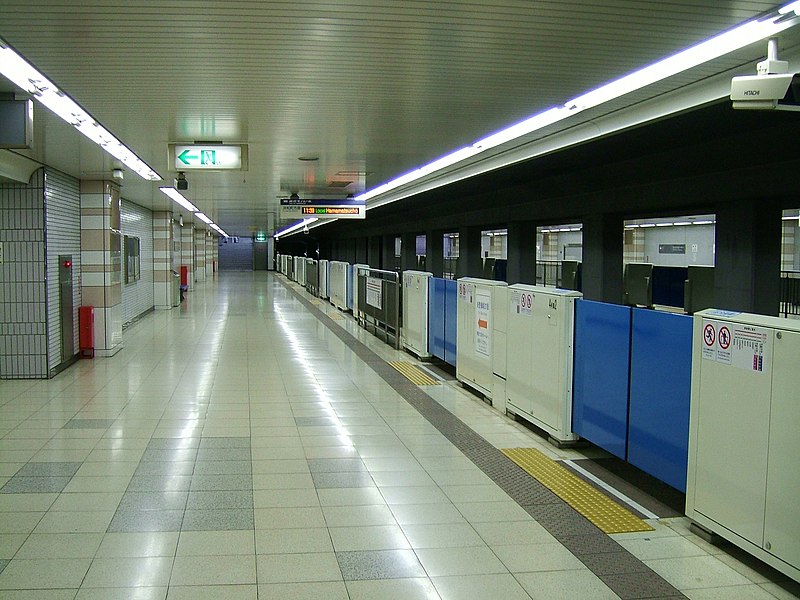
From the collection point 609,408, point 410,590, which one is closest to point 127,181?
point 609,408

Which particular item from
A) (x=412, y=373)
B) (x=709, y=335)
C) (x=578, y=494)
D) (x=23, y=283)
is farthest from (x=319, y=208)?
(x=709, y=335)

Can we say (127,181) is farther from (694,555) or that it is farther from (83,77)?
(694,555)

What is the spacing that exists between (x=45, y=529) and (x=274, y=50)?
345cm

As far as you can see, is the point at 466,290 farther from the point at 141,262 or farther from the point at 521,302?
the point at 141,262

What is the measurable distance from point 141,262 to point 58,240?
362 inches

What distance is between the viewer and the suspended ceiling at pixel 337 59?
404 cm

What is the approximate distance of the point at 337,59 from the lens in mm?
5023

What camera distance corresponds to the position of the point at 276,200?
61.1ft

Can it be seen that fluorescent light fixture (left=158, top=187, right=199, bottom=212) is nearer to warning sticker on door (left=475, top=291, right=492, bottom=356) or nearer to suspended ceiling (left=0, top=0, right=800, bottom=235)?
suspended ceiling (left=0, top=0, right=800, bottom=235)

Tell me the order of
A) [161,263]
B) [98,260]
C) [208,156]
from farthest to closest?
[161,263], [98,260], [208,156]

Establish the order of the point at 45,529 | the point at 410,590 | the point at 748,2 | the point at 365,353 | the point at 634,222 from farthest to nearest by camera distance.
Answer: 1. the point at 634,222
2. the point at 365,353
3. the point at 45,529
4. the point at 748,2
5. the point at 410,590

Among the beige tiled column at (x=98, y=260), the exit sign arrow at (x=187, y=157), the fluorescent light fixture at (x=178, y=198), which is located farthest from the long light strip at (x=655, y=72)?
the fluorescent light fixture at (x=178, y=198)

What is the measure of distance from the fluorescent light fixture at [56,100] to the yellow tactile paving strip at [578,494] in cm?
488

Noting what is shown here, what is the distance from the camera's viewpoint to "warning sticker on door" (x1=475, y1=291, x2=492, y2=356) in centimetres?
814
